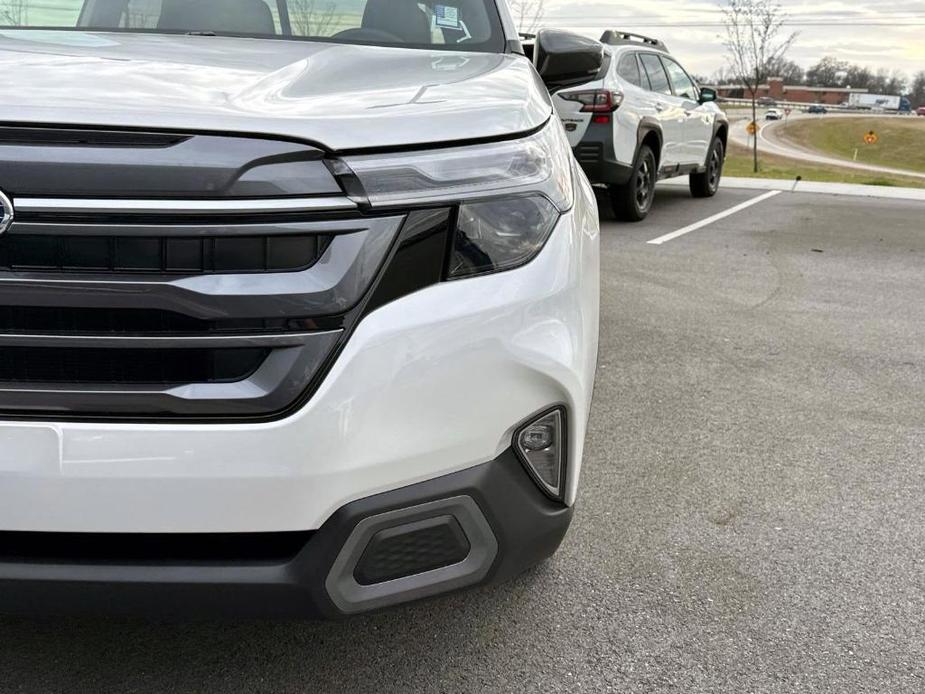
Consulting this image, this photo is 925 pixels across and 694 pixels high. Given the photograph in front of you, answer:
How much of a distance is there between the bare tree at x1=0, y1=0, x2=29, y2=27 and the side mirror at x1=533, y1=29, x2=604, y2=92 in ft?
5.40

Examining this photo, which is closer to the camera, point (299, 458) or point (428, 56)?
point (299, 458)

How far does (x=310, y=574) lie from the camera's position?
152 centimetres

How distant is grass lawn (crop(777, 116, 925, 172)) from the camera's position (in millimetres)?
65625

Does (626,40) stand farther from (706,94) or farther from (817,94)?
(817,94)

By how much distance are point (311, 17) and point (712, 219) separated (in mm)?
7284

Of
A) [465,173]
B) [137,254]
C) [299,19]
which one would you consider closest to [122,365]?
[137,254]

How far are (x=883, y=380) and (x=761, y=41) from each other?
84.1 feet

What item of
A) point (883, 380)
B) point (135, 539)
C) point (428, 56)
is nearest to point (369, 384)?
point (135, 539)

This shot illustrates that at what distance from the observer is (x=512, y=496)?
166 centimetres

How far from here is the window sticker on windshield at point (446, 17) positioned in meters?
2.78

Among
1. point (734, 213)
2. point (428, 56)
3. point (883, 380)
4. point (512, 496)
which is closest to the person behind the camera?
point (512, 496)

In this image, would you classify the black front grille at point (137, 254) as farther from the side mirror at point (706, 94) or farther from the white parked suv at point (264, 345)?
the side mirror at point (706, 94)

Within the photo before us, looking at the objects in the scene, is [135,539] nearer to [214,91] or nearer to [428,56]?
[214,91]

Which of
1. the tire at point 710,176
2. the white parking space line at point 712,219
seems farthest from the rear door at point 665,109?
the tire at point 710,176
